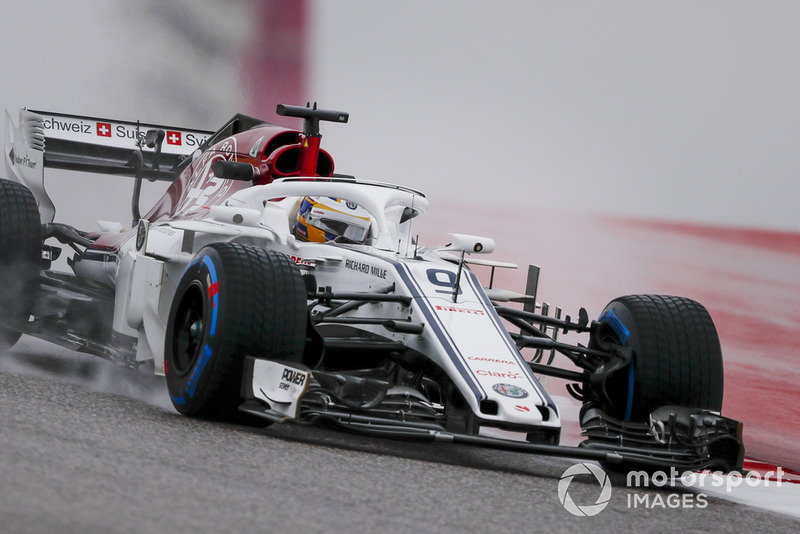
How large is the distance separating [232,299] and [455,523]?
1616 mm

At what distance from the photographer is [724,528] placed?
4012 mm

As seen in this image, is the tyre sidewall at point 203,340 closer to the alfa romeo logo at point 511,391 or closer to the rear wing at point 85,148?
the alfa romeo logo at point 511,391

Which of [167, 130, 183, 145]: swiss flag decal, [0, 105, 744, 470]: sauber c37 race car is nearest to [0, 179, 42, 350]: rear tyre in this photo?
[0, 105, 744, 470]: sauber c37 race car

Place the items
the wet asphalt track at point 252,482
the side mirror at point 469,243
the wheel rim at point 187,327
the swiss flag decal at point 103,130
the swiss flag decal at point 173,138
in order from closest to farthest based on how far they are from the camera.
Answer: the wet asphalt track at point 252,482 → the wheel rim at point 187,327 → the side mirror at point 469,243 → the swiss flag decal at point 103,130 → the swiss flag decal at point 173,138

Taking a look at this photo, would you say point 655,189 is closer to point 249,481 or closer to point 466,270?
point 466,270

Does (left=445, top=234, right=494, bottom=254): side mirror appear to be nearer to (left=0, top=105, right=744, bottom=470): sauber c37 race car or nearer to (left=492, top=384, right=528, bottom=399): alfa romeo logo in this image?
(left=0, top=105, right=744, bottom=470): sauber c37 race car

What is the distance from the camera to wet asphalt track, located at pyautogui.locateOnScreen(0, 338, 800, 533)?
2895 mm

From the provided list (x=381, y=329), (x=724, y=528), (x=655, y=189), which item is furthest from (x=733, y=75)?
(x=724, y=528)

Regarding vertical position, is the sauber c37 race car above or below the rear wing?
below

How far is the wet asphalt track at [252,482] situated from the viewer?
289 centimetres

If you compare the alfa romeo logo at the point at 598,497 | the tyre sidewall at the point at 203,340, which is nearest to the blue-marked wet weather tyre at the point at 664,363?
the alfa romeo logo at the point at 598,497

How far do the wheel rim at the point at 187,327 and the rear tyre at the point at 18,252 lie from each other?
1790 millimetres

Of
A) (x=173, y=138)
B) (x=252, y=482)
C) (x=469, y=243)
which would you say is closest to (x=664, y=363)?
(x=469, y=243)

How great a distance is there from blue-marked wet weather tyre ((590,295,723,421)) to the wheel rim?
1.98 m
